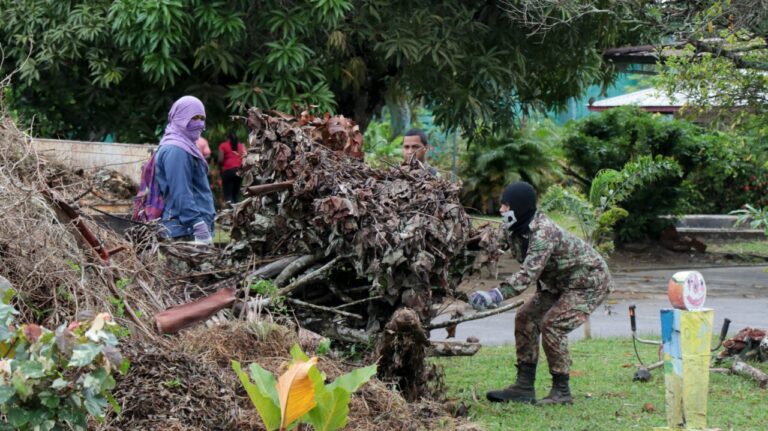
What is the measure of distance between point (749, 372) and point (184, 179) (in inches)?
197

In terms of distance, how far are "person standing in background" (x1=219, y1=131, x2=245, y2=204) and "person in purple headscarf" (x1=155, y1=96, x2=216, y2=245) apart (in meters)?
10.7

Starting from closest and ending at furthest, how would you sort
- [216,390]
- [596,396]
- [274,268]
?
[216,390], [274,268], [596,396]

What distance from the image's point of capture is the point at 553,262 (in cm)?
801

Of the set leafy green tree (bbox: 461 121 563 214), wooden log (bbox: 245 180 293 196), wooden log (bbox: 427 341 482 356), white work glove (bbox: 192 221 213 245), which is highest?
wooden log (bbox: 245 180 293 196)

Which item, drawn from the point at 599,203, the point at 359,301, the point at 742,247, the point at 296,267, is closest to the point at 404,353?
the point at 359,301

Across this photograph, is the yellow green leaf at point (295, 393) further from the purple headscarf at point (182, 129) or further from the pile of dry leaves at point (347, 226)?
the purple headscarf at point (182, 129)

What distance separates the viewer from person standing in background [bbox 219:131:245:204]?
63.3ft

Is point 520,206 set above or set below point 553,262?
above

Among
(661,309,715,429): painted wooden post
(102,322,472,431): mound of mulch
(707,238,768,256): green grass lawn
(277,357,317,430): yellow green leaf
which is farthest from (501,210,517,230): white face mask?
(707,238,768,256): green grass lawn

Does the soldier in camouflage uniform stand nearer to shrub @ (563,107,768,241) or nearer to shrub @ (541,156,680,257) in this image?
→ shrub @ (541,156,680,257)

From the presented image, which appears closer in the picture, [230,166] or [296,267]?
[296,267]

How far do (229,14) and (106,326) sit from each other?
9341 mm

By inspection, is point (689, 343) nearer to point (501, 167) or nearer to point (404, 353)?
point (404, 353)

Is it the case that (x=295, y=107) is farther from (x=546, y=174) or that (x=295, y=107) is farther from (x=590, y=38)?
(x=546, y=174)
